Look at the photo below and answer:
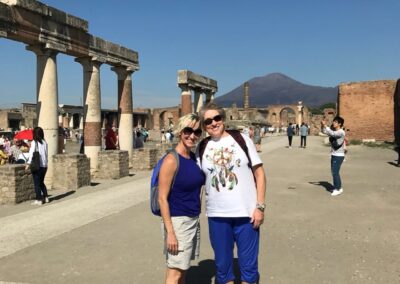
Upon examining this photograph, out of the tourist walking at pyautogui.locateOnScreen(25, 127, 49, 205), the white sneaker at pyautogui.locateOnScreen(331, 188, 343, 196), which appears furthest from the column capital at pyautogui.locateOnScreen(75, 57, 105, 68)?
the white sneaker at pyautogui.locateOnScreen(331, 188, 343, 196)

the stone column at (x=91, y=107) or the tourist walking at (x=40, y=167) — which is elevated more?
the stone column at (x=91, y=107)

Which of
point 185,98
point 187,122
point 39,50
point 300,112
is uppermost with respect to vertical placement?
point 39,50

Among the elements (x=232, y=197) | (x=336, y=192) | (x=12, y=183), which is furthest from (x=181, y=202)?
(x=336, y=192)

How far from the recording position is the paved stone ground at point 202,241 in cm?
502

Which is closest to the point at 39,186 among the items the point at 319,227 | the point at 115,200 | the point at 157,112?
the point at 115,200

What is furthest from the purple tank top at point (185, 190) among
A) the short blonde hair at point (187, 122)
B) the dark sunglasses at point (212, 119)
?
the dark sunglasses at point (212, 119)

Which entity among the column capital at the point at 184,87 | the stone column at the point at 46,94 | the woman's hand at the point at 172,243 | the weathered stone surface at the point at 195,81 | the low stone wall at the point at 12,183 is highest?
the weathered stone surface at the point at 195,81

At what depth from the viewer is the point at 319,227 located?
7.10 m

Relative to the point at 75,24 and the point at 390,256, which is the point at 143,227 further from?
the point at 75,24

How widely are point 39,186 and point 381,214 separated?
7.35 metres

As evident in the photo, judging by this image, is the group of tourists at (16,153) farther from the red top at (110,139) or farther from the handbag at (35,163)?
the handbag at (35,163)

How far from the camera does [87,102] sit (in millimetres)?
15859

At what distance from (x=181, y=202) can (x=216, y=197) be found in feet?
1.04

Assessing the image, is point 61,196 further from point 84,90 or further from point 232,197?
point 232,197
